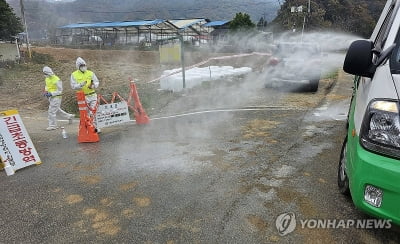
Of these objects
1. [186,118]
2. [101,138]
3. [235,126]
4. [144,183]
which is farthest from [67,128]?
[144,183]

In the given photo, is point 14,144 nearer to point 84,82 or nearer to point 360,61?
point 84,82

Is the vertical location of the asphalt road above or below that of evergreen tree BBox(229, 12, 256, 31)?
below

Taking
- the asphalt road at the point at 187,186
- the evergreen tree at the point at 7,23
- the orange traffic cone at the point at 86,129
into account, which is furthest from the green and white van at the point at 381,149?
the evergreen tree at the point at 7,23

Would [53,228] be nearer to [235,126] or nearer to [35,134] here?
[235,126]

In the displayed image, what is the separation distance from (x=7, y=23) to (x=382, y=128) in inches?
1296

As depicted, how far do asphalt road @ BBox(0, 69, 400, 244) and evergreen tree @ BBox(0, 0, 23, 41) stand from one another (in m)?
25.7

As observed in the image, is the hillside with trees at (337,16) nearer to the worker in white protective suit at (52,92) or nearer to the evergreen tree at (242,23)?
the evergreen tree at (242,23)

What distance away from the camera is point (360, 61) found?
2785 mm

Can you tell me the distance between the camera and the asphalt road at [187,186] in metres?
2.99

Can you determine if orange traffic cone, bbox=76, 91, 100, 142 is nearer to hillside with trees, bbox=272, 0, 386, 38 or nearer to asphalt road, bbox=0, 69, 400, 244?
asphalt road, bbox=0, 69, 400, 244

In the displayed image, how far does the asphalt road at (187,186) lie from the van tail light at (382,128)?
0.96 metres

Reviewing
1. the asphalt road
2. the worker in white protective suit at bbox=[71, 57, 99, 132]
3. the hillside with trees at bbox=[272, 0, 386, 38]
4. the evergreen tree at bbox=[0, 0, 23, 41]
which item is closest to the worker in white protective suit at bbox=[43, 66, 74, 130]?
the asphalt road

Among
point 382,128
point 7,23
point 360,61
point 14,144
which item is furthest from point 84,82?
point 7,23

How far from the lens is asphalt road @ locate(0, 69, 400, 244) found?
118 inches
